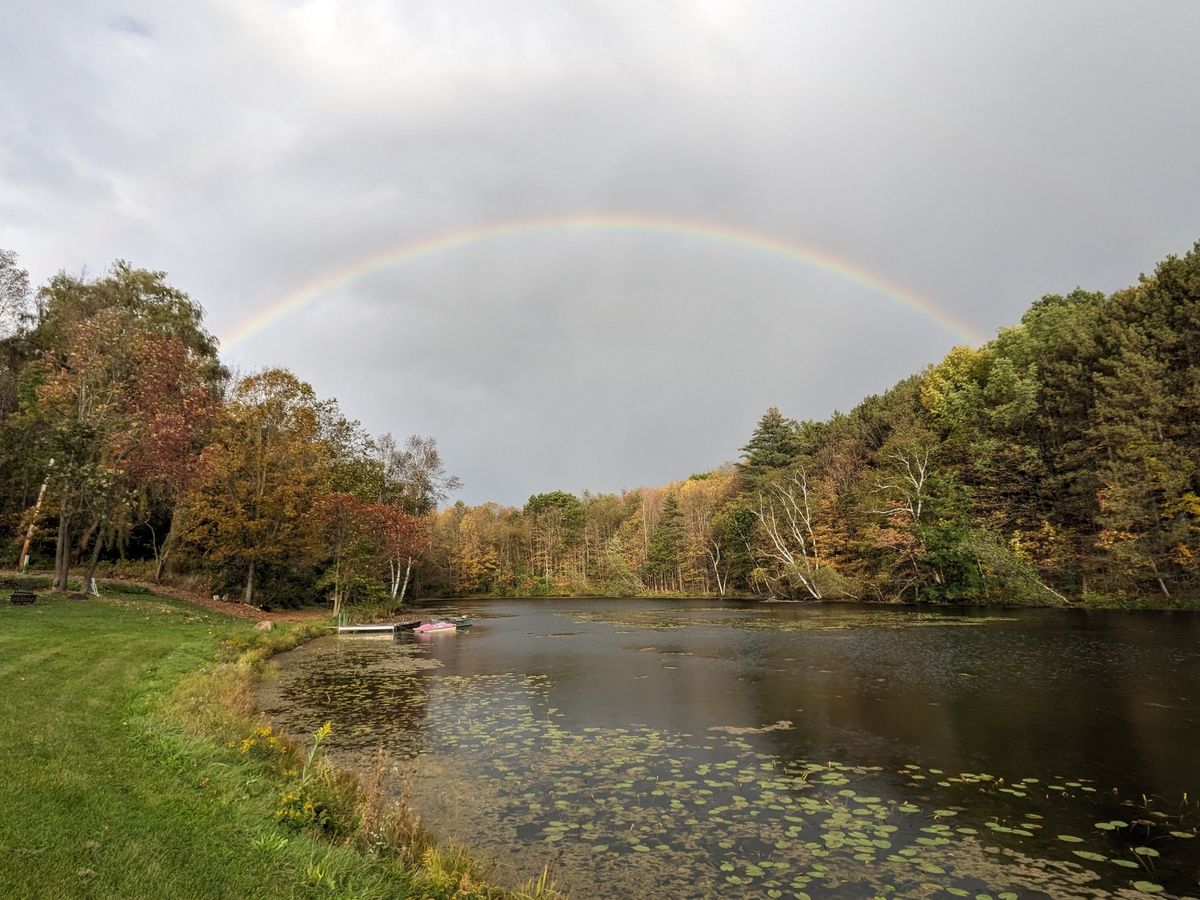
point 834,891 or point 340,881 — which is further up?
point 340,881

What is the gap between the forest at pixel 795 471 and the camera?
105 feet

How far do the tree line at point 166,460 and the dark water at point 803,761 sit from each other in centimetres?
1400

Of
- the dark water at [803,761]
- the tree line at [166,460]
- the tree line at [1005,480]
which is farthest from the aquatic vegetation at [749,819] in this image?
the tree line at [1005,480]

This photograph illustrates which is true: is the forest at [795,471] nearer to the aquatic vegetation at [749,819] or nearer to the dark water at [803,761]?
the dark water at [803,761]

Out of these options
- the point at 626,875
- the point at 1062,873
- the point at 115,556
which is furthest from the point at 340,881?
the point at 115,556

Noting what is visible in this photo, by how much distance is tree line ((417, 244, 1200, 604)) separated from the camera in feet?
129

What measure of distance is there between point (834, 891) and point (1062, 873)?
2.83m

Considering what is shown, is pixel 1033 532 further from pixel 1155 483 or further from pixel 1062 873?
pixel 1062 873

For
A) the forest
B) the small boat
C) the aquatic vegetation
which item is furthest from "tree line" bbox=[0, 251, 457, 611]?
the aquatic vegetation

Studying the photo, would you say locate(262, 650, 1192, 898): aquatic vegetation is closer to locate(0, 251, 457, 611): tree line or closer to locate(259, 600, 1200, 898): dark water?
locate(259, 600, 1200, 898): dark water

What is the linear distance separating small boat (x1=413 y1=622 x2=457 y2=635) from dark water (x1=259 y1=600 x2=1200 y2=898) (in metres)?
13.2

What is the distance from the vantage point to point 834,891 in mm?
7066

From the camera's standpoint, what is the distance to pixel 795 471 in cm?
7131

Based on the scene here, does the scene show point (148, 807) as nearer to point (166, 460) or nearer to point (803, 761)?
point (803, 761)
